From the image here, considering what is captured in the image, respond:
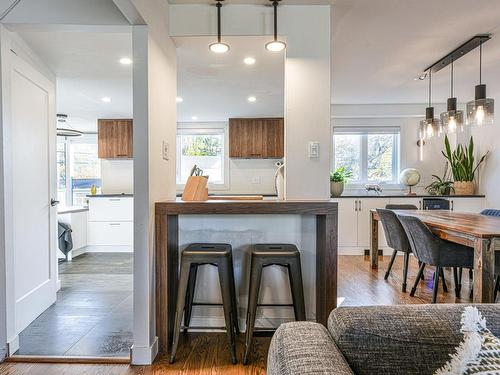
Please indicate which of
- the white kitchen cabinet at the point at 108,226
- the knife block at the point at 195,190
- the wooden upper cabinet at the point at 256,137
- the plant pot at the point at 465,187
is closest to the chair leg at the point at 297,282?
the knife block at the point at 195,190

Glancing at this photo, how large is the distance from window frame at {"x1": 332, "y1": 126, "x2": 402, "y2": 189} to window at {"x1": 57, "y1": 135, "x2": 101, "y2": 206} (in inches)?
176

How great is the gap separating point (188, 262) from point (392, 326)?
132cm

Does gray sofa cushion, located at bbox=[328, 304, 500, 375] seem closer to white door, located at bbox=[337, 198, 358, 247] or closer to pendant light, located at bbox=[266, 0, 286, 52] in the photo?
pendant light, located at bbox=[266, 0, 286, 52]

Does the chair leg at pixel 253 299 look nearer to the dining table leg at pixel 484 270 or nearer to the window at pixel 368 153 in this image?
the dining table leg at pixel 484 270

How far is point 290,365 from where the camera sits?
0.69m

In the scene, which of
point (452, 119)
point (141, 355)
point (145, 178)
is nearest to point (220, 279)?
point (141, 355)

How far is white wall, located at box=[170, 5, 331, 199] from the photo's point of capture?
2.23 metres

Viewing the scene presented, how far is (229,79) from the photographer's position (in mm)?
3365

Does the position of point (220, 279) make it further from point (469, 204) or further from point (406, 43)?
point (469, 204)

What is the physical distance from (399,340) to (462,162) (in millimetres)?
4986

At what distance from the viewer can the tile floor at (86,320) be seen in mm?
2035

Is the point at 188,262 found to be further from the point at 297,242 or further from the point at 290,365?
the point at 290,365

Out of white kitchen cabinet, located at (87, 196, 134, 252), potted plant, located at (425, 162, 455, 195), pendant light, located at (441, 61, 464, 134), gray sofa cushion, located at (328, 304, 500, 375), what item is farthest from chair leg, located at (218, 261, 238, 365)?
potted plant, located at (425, 162, 455, 195)

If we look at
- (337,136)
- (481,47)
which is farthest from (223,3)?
(337,136)
